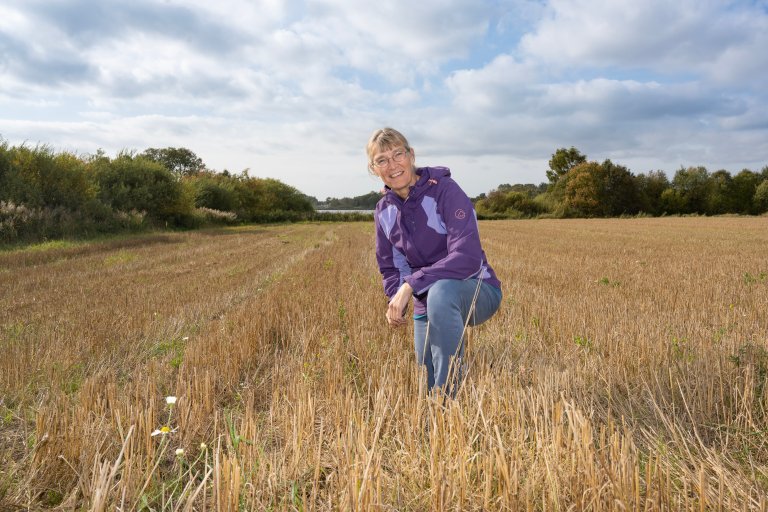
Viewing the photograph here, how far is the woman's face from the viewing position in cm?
341

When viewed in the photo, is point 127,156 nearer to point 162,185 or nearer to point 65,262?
point 162,185

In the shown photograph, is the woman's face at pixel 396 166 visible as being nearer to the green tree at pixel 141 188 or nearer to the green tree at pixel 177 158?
the green tree at pixel 141 188

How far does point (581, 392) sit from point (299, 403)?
189 cm

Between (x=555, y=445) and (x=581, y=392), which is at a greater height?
(x=555, y=445)

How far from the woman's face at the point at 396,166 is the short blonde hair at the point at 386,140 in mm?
27

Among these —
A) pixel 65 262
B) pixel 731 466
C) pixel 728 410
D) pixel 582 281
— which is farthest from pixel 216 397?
pixel 65 262

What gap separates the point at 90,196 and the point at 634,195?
2706 inches

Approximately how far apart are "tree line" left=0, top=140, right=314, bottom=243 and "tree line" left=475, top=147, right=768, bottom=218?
4602cm

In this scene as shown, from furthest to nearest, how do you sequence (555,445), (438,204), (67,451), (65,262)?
(65,262) < (438,204) < (67,451) < (555,445)

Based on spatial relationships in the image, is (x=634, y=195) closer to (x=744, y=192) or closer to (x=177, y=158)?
(x=744, y=192)

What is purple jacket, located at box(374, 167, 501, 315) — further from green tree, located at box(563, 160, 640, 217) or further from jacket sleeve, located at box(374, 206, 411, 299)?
green tree, located at box(563, 160, 640, 217)

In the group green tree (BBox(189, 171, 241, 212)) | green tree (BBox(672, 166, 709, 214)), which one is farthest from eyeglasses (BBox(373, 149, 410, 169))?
green tree (BBox(672, 166, 709, 214))

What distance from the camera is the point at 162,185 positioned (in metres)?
33.1

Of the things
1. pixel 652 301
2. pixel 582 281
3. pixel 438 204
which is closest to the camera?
pixel 438 204
